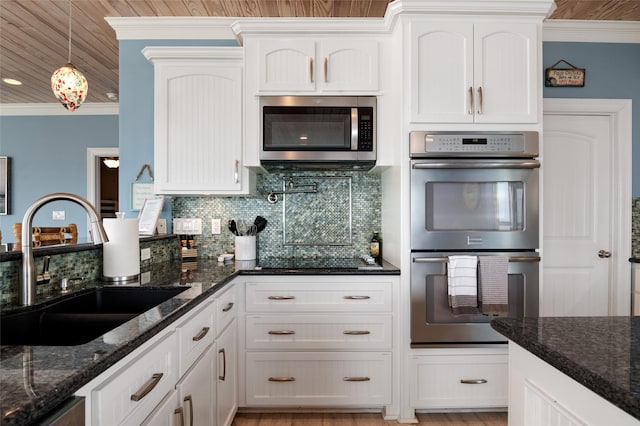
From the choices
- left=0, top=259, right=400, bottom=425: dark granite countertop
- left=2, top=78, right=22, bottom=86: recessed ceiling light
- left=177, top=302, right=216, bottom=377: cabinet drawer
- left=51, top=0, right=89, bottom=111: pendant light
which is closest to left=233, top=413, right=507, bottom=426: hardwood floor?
left=177, top=302, right=216, bottom=377: cabinet drawer

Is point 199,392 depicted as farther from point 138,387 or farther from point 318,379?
point 318,379

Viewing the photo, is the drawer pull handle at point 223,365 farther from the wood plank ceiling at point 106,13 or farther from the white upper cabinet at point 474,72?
the wood plank ceiling at point 106,13

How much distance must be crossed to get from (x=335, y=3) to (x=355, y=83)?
616mm

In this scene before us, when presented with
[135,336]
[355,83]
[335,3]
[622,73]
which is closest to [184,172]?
[355,83]

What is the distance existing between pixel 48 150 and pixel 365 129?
15.8 ft

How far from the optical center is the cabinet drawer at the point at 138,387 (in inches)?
32.7

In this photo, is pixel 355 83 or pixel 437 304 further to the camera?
pixel 355 83

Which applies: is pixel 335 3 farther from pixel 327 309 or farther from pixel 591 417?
pixel 591 417

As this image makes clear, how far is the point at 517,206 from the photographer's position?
220 cm

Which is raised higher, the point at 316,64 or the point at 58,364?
the point at 316,64

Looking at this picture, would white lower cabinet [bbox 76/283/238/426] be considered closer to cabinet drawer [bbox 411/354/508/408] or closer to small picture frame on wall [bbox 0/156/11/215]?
cabinet drawer [bbox 411/354/508/408]

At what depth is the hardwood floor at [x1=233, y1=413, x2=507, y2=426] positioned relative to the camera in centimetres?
220

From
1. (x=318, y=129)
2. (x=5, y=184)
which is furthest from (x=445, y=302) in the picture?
(x=5, y=184)

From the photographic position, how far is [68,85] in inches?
91.6
